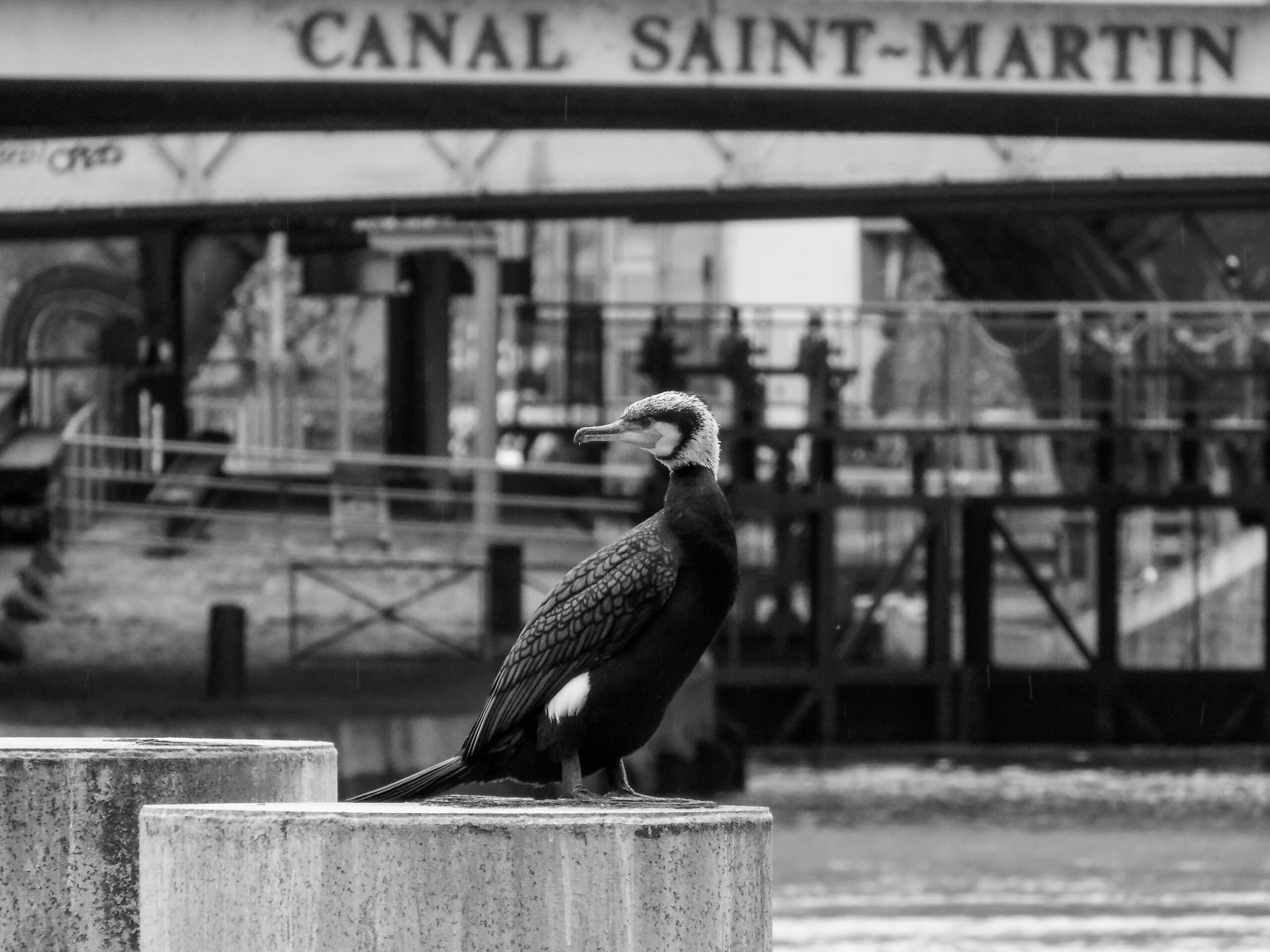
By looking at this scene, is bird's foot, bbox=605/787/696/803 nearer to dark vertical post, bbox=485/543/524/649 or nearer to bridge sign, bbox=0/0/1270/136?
bridge sign, bbox=0/0/1270/136

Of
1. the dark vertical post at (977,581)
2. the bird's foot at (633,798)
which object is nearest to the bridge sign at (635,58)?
the bird's foot at (633,798)

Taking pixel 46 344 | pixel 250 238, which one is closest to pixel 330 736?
pixel 250 238

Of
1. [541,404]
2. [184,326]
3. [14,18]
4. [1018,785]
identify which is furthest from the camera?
[541,404]

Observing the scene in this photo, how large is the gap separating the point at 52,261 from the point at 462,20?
41.0 m

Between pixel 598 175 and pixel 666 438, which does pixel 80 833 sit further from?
pixel 598 175

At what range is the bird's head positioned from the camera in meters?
7.19

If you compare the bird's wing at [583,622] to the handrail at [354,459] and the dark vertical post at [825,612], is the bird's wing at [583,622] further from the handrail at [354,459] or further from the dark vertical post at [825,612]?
the dark vertical post at [825,612]

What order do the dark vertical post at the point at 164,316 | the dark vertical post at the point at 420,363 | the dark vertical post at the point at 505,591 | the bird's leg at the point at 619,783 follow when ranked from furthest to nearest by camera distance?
the dark vertical post at the point at 420,363 < the dark vertical post at the point at 164,316 < the dark vertical post at the point at 505,591 < the bird's leg at the point at 619,783

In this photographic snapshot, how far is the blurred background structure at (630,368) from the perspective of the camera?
18609mm

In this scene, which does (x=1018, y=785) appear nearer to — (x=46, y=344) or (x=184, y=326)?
(x=184, y=326)

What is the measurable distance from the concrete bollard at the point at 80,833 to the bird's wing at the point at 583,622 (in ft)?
2.25

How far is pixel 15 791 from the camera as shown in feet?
23.7

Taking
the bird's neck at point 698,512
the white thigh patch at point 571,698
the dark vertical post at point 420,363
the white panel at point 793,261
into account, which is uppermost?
the white panel at point 793,261

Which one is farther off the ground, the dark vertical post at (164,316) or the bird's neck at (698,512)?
the dark vertical post at (164,316)
